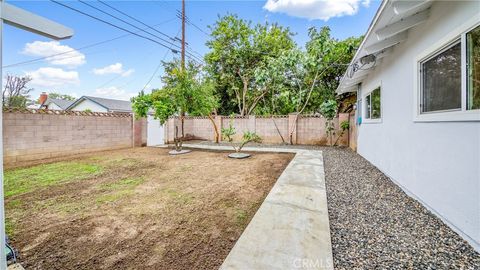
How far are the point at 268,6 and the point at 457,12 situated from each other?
449 inches

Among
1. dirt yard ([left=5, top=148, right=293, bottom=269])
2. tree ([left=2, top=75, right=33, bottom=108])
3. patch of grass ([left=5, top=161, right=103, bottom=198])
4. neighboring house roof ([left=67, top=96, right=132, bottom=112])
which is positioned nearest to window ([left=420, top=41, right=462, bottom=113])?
dirt yard ([left=5, top=148, right=293, bottom=269])

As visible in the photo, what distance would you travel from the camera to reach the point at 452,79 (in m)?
2.30

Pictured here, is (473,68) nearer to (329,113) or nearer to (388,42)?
(388,42)

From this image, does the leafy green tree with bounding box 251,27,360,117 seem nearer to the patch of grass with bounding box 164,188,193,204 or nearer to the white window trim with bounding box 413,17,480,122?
the white window trim with bounding box 413,17,480,122

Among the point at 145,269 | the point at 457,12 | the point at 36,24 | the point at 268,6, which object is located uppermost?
the point at 268,6

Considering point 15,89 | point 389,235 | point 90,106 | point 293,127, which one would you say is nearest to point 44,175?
point 389,235

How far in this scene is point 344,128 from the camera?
30.7 ft

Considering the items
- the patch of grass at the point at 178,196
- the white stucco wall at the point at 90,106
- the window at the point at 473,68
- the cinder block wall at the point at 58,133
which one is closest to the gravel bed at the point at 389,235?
the window at the point at 473,68

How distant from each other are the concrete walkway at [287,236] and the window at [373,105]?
3.17m

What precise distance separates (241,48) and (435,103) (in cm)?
1265

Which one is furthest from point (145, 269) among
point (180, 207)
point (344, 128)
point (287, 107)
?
point (287, 107)

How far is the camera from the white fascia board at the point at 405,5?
2.36 meters

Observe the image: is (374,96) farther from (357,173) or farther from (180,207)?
(180,207)

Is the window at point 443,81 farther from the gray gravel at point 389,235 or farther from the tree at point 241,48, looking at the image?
the tree at point 241,48
